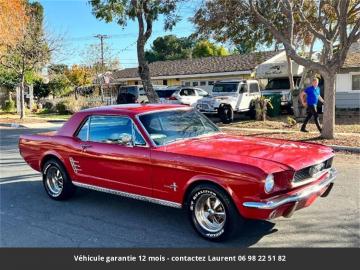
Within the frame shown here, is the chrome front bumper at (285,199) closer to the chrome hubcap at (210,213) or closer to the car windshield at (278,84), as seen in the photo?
the chrome hubcap at (210,213)

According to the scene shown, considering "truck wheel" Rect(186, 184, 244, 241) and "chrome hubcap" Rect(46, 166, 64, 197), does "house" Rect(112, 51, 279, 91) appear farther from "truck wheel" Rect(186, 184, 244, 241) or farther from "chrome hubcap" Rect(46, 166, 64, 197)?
"truck wheel" Rect(186, 184, 244, 241)

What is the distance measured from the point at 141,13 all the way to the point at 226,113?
19.1 feet

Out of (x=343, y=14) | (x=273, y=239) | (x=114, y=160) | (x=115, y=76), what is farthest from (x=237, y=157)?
(x=115, y=76)

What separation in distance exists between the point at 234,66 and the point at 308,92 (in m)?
18.8

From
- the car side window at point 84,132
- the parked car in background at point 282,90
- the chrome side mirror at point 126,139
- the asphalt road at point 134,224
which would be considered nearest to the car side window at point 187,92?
the parked car in background at point 282,90

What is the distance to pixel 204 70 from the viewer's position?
34.8 metres

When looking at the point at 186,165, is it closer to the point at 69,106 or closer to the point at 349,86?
the point at 349,86

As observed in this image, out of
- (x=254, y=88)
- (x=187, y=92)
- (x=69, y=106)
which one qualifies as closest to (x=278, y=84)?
(x=254, y=88)

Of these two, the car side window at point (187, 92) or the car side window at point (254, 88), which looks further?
the car side window at point (187, 92)

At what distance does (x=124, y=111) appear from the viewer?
6109 mm

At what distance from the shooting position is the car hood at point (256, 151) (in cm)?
483

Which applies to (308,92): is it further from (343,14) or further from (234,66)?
(234,66)

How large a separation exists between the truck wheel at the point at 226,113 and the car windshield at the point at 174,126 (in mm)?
13649

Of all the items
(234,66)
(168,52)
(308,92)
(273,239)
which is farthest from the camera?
(168,52)
